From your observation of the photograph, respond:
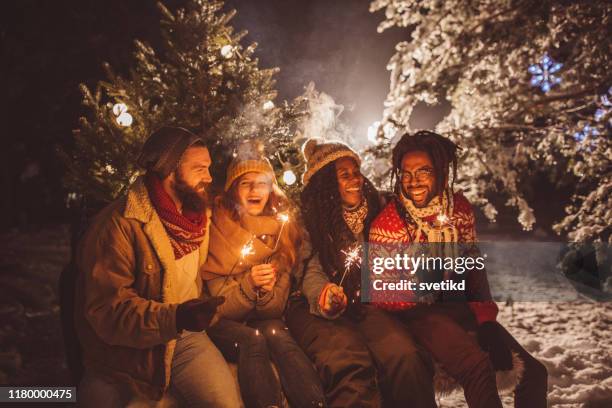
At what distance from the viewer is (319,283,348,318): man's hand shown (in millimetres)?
3396

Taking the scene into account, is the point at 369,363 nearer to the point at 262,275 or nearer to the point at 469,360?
the point at 469,360

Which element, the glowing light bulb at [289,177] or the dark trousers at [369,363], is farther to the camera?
the glowing light bulb at [289,177]

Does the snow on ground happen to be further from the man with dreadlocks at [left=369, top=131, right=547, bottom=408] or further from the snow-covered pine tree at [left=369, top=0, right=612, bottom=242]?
the man with dreadlocks at [left=369, top=131, right=547, bottom=408]

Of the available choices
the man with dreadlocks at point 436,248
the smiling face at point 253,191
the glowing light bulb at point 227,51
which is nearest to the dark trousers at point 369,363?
the man with dreadlocks at point 436,248

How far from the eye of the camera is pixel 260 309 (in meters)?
3.50

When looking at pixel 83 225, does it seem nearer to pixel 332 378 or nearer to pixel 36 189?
pixel 332 378

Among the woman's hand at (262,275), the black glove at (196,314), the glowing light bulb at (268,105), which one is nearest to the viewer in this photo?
the black glove at (196,314)

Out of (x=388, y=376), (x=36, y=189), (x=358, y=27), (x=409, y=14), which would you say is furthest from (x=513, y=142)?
(x=36, y=189)

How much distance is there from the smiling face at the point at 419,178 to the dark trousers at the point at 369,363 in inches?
41.4

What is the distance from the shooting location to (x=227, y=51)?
470 centimetres

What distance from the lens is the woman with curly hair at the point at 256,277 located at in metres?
3.03

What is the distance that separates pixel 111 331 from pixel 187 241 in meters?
0.76

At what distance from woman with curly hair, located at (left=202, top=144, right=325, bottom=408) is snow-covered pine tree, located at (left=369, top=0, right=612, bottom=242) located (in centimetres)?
305

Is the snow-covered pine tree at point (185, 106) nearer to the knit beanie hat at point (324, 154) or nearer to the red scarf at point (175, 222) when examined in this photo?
the knit beanie hat at point (324, 154)
